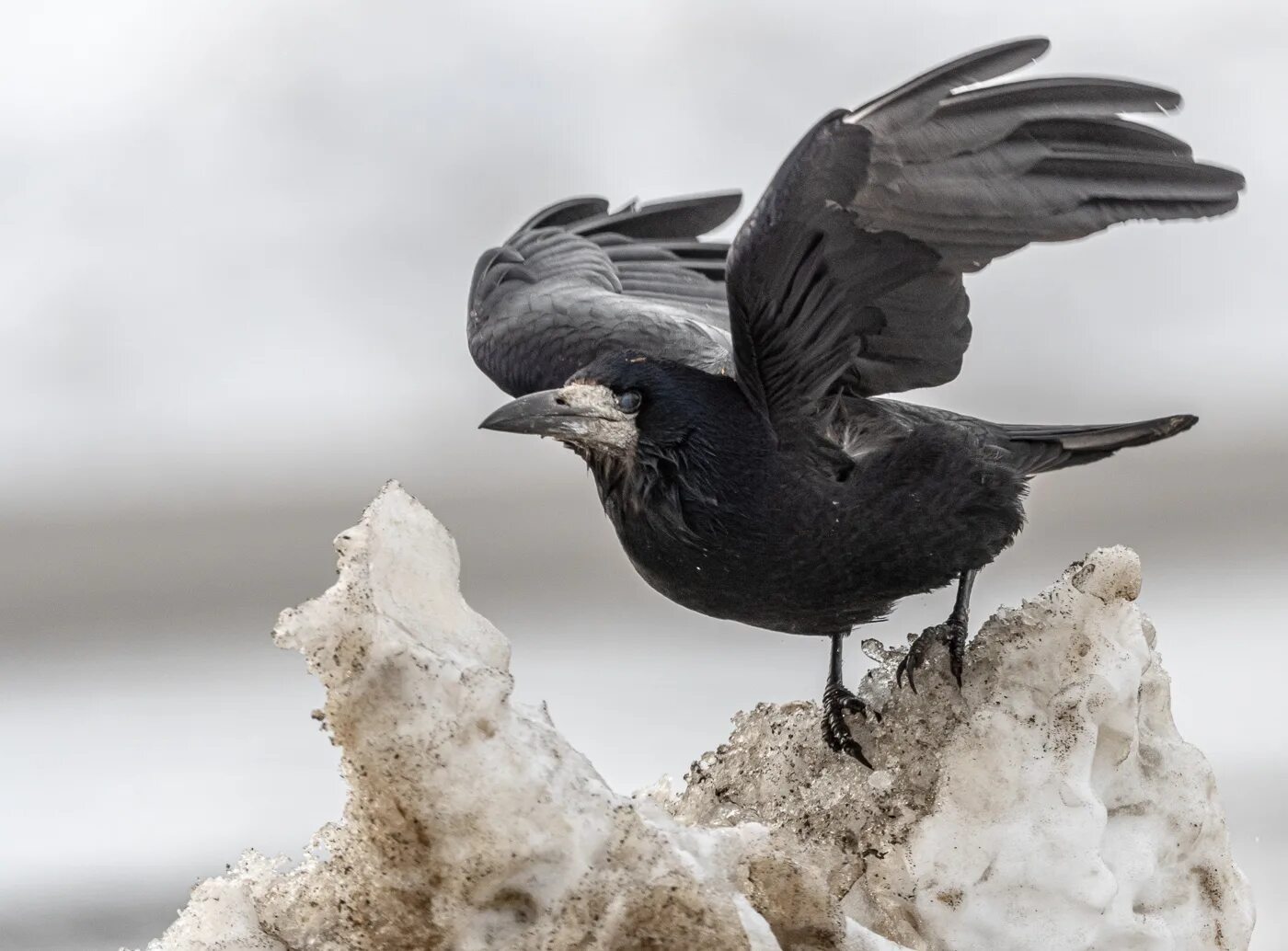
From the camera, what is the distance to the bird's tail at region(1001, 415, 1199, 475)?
189 centimetres

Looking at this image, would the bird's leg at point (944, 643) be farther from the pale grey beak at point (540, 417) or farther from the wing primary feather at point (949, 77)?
the wing primary feather at point (949, 77)

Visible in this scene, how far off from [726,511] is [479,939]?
2.12 feet

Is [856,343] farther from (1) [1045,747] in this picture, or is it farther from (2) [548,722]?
(2) [548,722]

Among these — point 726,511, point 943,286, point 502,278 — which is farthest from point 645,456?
point 502,278

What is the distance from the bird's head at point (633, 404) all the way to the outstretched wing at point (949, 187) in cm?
7

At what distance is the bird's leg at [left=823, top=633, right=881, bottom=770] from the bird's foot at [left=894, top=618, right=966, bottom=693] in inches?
2.1

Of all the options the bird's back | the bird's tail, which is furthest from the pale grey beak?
the bird's tail

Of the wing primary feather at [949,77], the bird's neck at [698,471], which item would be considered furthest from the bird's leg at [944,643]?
the wing primary feather at [949,77]

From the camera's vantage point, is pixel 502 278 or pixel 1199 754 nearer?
pixel 1199 754

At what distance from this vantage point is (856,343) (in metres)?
1.70

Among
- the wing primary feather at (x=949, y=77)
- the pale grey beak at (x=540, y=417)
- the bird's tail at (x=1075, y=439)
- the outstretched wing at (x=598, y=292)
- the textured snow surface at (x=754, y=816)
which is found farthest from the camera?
the outstretched wing at (x=598, y=292)

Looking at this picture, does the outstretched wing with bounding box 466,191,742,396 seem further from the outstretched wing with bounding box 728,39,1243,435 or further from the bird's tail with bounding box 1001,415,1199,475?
the bird's tail with bounding box 1001,415,1199,475

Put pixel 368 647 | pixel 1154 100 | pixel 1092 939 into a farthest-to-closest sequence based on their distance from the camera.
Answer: pixel 1154 100 → pixel 1092 939 → pixel 368 647

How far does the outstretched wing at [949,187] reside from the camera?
147 centimetres
